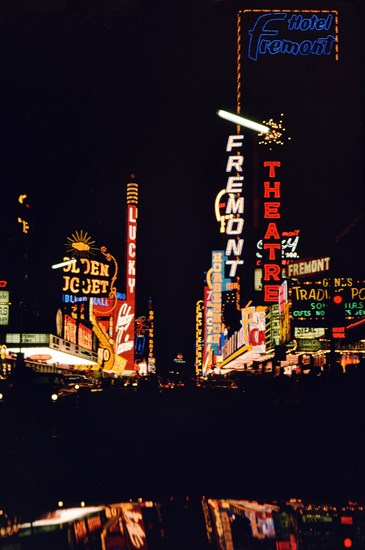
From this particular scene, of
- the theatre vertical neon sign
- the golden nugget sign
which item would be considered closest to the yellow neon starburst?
the golden nugget sign

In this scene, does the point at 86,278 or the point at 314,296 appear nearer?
the point at 314,296

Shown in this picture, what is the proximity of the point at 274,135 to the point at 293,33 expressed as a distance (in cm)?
888

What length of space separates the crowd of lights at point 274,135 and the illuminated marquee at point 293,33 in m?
5.37

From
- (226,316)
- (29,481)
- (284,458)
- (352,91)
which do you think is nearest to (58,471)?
(29,481)

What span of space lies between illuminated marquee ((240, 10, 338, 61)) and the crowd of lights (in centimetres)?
537

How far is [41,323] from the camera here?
68.5m

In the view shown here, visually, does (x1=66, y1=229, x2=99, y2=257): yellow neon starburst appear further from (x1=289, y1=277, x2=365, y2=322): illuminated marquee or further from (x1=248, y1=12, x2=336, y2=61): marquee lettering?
(x1=289, y1=277, x2=365, y2=322): illuminated marquee

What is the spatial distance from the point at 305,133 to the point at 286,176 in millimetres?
3701

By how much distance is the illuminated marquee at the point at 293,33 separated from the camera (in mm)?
45062

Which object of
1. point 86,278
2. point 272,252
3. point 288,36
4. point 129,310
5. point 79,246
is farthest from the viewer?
point 129,310

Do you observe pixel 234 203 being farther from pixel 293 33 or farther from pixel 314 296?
pixel 314 296

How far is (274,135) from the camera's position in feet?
180

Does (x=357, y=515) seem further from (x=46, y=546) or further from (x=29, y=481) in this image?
(x=29, y=481)

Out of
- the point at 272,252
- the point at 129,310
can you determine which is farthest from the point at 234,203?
the point at 129,310
